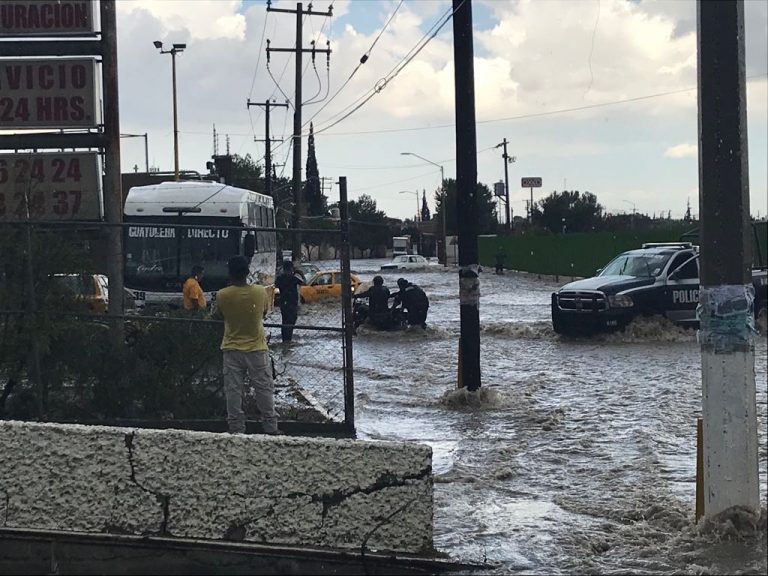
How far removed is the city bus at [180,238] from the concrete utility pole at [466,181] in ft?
23.1

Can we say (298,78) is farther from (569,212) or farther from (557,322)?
(569,212)

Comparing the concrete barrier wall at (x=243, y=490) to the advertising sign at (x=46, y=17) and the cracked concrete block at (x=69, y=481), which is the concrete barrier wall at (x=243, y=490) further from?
the advertising sign at (x=46, y=17)

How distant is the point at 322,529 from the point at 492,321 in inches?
799

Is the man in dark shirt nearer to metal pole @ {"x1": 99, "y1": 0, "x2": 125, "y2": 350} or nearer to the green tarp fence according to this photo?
metal pole @ {"x1": 99, "y1": 0, "x2": 125, "y2": 350}

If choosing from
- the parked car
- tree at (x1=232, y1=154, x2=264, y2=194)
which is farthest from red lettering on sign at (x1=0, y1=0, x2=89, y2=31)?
tree at (x1=232, y1=154, x2=264, y2=194)

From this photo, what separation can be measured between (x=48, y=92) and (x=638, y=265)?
1386 cm

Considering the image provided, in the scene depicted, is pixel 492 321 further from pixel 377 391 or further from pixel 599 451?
pixel 599 451

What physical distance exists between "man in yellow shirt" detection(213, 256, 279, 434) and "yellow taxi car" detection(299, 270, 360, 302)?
2082cm

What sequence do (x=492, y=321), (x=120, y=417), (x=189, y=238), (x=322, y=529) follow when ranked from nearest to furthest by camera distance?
(x=322, y=529) < (x=120, y=417) < (x=189, y=238) < (x=492, y=321)

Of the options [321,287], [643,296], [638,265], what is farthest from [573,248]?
[643,296]

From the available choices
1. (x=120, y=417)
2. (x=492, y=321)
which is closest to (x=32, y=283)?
(x=120, y=417)

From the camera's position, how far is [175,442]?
5945 millimetres

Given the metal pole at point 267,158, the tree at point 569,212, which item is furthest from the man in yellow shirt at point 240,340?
the tree at point 569,212

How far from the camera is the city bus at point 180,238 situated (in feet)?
65.2
